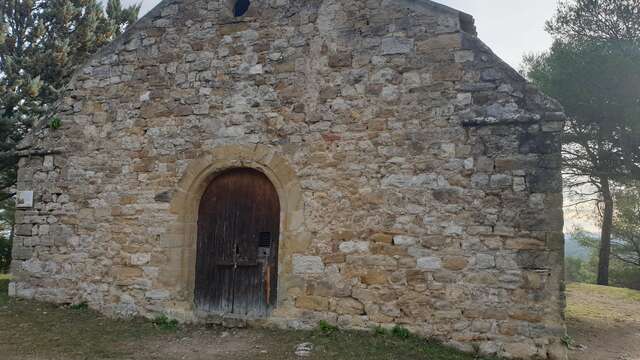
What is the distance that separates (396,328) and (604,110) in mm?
9227

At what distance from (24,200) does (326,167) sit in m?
4.94

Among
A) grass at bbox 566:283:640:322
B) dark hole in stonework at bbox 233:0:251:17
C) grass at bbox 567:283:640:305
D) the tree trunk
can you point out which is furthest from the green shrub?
the tree trunk

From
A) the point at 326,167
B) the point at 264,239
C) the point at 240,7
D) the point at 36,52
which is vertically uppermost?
the point at 36,52

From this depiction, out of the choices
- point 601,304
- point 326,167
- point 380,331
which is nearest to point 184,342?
point 380,331

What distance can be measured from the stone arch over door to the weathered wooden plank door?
0.13 meters

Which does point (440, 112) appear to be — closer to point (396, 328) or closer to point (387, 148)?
point (387, 148)

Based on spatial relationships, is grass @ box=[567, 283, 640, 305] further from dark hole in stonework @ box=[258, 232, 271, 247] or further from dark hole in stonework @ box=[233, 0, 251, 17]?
dark hole in stonework @ box=[233, 0, 251, 17]

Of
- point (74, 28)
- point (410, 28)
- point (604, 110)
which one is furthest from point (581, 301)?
point (74, 28)


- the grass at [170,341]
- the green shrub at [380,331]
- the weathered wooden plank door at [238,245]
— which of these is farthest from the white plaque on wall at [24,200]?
the green shrub at [380,331]

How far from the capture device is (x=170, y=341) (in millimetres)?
5516

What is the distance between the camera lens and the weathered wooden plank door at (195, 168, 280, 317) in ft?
20.1

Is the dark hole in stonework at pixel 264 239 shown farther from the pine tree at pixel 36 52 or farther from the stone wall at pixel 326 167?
the pine tree at pixel 36 52

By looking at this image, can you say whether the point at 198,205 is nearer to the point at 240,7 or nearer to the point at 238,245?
the point at 238,245

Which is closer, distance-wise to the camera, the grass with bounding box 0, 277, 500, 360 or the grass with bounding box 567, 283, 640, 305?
the grass with bounding box 0, 277, 500, 360
